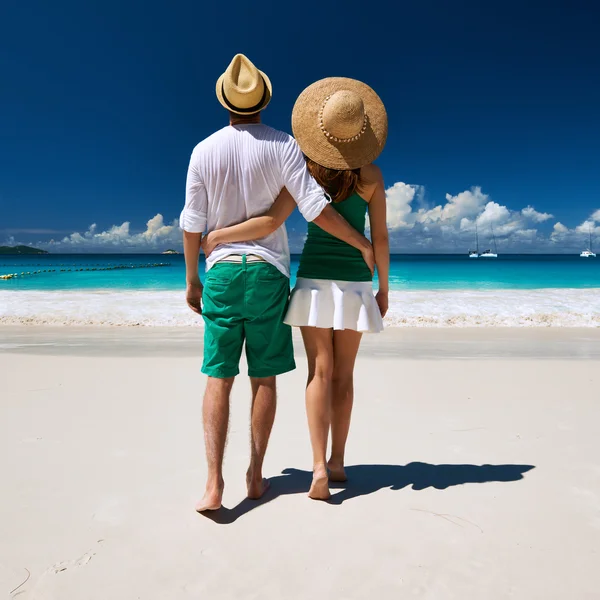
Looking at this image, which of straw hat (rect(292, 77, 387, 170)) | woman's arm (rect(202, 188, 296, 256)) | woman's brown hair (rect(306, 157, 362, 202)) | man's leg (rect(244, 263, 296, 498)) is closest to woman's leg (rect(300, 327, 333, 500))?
man's leg (rect(244, 263, 296, 498))

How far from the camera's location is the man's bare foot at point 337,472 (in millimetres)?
2539

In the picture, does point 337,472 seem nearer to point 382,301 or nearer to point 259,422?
point 259,422

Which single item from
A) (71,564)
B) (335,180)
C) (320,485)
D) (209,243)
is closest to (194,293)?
(209,243)

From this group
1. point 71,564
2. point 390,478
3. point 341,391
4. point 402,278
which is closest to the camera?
point 71,564

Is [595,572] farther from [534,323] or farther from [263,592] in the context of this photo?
[534,323]

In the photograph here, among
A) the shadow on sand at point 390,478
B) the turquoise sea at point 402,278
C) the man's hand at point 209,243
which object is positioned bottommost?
the turquoise sea at point 402,278

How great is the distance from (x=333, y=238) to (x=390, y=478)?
49.1 inches

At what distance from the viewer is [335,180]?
2.23 meters

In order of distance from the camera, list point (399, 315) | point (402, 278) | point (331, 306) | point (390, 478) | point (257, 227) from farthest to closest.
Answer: point (402, 278), point (399, 315), point (390, 478), point (331, 306), point (257, 227)

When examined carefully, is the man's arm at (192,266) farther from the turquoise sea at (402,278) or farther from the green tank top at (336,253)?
the turquoise sea at (402,278)

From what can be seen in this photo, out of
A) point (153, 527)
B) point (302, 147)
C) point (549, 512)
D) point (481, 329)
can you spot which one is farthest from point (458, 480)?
point (481, 329)

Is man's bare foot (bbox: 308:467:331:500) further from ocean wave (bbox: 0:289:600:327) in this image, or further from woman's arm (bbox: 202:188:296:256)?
ocean wave (bbox: 0:289:600:327)

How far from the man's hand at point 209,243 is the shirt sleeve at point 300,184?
377 millimetres

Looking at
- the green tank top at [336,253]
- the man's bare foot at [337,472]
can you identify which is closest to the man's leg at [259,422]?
the man's bare foot at [337,472]
